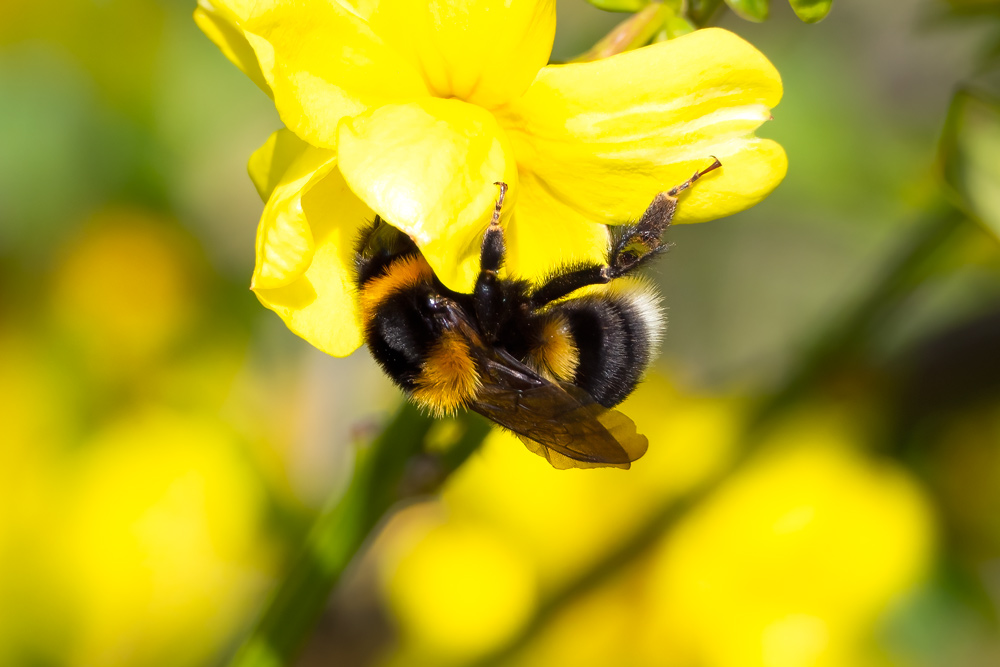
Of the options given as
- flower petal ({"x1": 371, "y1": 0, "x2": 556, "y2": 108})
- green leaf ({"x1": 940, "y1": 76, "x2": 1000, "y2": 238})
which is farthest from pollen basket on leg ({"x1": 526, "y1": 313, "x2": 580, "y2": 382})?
green leaf ({"x1": 940, "y1": 76, "x2": 1000, "y2": 238})

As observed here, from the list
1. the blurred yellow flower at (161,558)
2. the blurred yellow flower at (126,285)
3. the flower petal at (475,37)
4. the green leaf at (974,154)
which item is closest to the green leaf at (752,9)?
the flower petal at (475,37)

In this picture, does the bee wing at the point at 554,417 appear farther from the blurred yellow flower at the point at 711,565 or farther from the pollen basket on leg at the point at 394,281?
the blurred yellow flower at the point at 711,565

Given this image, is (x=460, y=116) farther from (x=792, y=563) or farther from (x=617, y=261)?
(x=792, y=563)

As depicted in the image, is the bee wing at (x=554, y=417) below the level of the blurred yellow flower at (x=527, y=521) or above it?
above

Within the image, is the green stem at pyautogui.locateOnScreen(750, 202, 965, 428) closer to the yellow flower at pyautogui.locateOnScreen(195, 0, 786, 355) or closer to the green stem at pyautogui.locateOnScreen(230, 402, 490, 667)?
the yellow flower at pyautogui.locateOnScreen(195, 0, 786, 355)

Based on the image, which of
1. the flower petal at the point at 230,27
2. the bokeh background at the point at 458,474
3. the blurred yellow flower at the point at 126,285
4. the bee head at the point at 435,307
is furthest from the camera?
the blurred yellow flower at the point at 126,285

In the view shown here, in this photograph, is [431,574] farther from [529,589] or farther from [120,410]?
[120,410]

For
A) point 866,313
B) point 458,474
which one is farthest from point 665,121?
point 866,313

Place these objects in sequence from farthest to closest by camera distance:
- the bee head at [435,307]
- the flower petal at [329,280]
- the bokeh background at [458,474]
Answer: the bokeh background at [458,474] < the bee head at [435,307] < the flower petal at [329,280]
